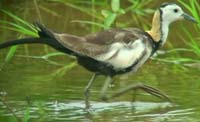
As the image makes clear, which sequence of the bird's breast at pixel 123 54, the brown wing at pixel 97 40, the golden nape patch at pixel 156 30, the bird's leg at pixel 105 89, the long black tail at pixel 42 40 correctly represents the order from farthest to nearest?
the golden nape patch at pixel 156 30, the bird's leg at pixel 105 89, the bird's breast at pixel 123 54, the brown wing at pixel 97 40, the long black tail at pixel 42 40

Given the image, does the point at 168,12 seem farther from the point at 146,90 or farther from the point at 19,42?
the point at 19,42

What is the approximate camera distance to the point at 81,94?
8320 mm

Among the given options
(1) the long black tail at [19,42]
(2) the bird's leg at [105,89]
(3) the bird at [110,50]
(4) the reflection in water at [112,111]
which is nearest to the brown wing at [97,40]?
(3) the bird at [110,50]

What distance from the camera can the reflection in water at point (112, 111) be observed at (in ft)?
24.7

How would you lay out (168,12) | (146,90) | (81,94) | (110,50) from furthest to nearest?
(81,94), (168,12), (146,90), (110,50)

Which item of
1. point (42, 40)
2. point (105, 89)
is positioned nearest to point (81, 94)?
→ point (105, 89)

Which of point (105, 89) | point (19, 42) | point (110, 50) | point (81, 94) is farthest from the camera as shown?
point (81, 94)

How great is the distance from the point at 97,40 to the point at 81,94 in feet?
2.39

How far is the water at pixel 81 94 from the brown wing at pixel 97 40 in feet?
1.55

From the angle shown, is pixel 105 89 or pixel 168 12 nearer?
pixel 105 89

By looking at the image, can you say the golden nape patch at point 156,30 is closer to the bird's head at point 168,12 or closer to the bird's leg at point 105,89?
the bird's head at point 168,12

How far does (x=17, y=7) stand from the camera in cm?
1104

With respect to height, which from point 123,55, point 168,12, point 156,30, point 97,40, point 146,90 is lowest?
point 146,90

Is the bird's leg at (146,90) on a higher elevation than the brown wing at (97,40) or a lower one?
lower
